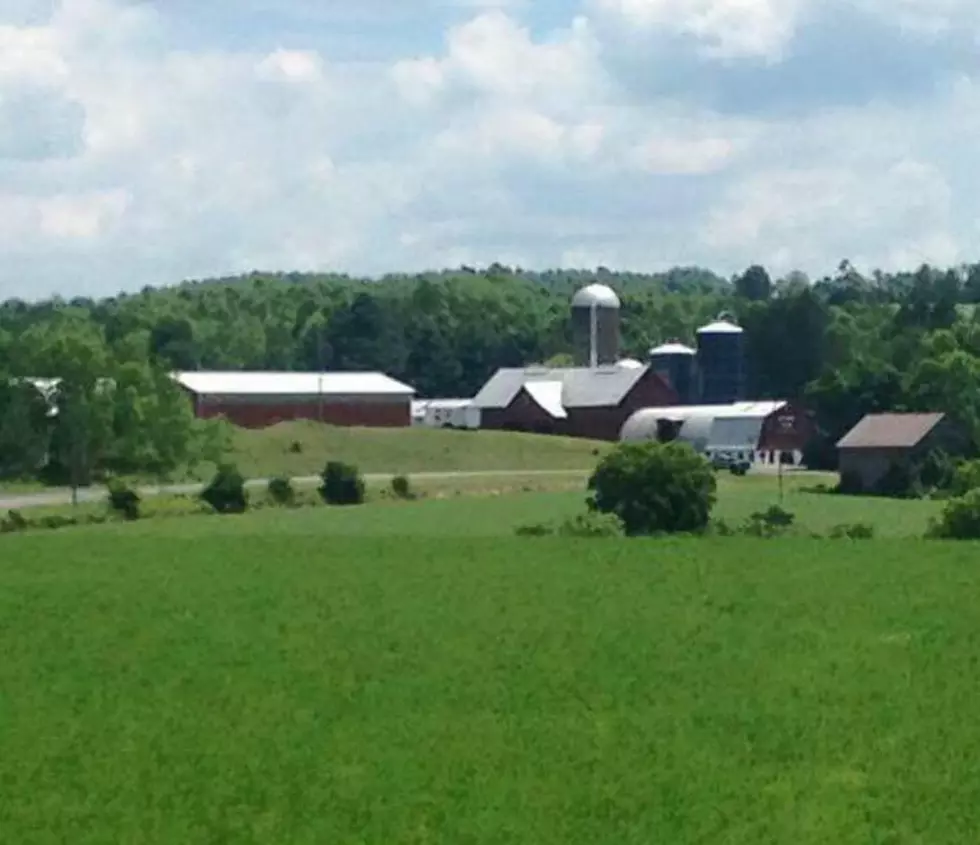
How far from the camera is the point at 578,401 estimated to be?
136625 mm

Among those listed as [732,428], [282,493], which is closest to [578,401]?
[732,428]

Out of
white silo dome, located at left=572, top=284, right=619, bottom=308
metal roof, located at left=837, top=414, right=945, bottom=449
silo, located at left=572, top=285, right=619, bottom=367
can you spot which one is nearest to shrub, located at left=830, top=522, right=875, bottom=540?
metal roof, located at left=837, top=414, right=945, bottom=449

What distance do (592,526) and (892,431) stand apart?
1569 inches

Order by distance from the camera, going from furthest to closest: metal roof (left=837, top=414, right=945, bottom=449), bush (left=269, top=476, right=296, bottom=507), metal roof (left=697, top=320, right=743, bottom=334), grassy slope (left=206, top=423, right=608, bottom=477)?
1. metal roof (left=697, top=320, right=743, bottom=334)
2. grassy slope (left=206, top=423, right=608, bottom=477)
3. metal roof (left=837, top=414, right=945, bottom=449)
4. bush (left=269, top=476, right=296, bottom=507)

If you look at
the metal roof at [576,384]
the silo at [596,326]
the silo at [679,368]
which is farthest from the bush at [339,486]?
the silo at [596,326]

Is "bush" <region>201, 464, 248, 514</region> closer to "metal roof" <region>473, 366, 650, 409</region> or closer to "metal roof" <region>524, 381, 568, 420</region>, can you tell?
"metal roof" <region>473, 366, 650, 409</region>

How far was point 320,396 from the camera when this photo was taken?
13525 cm

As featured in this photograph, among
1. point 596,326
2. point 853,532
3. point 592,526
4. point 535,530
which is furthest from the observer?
point 596,326

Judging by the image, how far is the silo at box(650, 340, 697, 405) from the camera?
151m

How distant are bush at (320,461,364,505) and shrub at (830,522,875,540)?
2544 centimetres

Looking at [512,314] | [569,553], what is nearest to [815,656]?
[569,553]

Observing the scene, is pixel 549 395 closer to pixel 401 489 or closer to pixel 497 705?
pixel 401 489

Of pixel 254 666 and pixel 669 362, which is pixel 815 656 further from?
pixel 669 362

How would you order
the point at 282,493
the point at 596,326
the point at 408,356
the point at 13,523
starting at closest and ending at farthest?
the point at 13,523 < the point at 282,493 < the point at 596,326 < the point at 408,356
